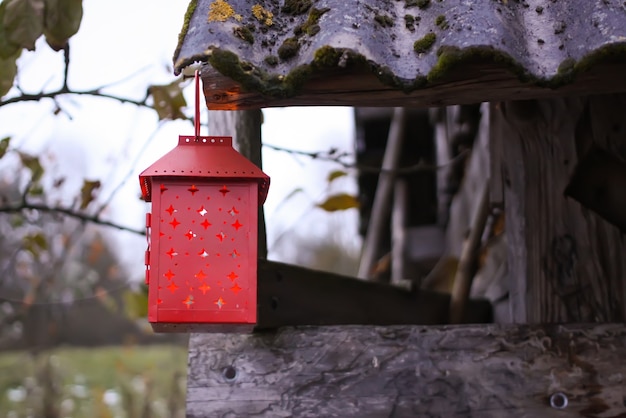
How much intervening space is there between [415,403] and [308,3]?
0.91 m

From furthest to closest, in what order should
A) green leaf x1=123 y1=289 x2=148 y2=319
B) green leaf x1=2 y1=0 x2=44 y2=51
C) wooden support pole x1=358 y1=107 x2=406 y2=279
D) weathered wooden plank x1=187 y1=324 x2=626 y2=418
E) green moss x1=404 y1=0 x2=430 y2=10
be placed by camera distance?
wooden support pole x1=358 y1=107 x2=406 y2=279 < green leaf x1=123 y1=289 x2=148 y2=319 < weathered wooden plank x1=187 y1=324 x2=626 y2=418 < green leaf x1=2 y1=0 x2=44 y2=51 < green moss x1=404 y1=0 x2=430 y2=10

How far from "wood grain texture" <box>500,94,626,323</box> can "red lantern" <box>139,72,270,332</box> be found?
35.5 inches

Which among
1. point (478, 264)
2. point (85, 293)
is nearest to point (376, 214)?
point (478, 264)

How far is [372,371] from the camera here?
193cm

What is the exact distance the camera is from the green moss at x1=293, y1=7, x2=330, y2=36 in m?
1.50

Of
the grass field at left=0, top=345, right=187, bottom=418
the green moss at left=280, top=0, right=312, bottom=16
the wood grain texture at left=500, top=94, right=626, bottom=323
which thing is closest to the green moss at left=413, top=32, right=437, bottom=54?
the green moss at left=280, top=0, right=312, bottom=16

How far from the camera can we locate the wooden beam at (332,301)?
2000 millimetres

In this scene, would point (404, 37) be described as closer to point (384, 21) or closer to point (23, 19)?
point (384, 21)

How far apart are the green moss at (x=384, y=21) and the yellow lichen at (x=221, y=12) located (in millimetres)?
244

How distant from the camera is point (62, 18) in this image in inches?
70.7

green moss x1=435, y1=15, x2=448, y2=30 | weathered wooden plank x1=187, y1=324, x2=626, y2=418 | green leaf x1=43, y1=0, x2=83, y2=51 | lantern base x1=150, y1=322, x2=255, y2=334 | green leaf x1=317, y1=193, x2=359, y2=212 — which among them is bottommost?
weathered wooden plank x1=187, y1=324, x2=626, y2=418

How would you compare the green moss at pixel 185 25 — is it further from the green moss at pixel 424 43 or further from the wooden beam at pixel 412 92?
the green moss at pixel 424 43

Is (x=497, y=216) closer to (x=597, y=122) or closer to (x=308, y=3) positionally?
(x=597, y=122)

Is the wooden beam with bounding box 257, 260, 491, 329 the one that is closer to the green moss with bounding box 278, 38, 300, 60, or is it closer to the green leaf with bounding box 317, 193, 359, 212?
the green leaf with bounding box 317, 193, 359, 212
